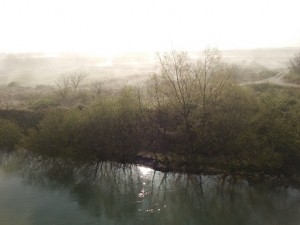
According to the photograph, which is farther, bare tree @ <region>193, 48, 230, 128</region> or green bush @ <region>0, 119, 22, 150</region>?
green bush @ <region>0, 119, 22, 150</region>

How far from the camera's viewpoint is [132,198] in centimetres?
3584

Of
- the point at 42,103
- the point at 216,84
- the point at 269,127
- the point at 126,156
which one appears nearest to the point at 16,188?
the point at 126,156

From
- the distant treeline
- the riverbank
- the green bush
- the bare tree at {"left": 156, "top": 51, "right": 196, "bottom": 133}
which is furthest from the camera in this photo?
the green bush

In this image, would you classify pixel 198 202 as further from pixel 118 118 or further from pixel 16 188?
pixel 16 188

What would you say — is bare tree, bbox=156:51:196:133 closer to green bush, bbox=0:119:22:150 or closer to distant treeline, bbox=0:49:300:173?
distant treeline, bbox=0:49:300:173

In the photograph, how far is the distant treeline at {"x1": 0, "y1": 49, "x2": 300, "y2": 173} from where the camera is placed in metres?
39.4

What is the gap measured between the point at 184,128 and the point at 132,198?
13.6m

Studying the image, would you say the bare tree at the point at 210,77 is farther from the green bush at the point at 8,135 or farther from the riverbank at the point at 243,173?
the green bush at the point at 8,135

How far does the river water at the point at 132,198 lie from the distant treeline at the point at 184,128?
247 centimetres

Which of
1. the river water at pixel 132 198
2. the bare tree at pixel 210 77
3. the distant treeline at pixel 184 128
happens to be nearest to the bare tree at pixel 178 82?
the distant treeline at pixel 184 128

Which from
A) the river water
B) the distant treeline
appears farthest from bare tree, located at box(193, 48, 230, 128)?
the river water

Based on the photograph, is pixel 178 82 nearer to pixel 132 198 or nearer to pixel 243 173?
pixel 243 173

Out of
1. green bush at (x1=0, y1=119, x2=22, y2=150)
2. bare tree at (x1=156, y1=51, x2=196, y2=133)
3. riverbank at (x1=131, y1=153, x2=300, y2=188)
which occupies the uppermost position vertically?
bare tree at (x1=156, y1=51, x2=196, y2=133)

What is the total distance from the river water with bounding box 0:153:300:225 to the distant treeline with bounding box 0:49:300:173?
8.09 ft
